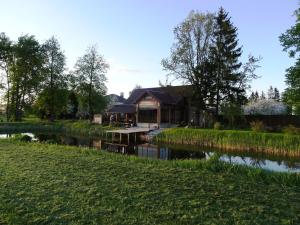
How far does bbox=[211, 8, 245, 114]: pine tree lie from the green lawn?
27.3 m

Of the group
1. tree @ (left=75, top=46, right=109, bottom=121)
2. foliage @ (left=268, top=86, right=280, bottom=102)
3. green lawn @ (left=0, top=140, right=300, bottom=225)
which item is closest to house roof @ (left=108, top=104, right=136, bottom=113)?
tree @ (left=75, top=46, right=109, bottom=121)

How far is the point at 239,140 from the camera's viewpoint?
23.8 metres

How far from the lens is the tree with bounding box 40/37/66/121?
50.2 meters

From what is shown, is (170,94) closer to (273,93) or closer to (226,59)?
(226,59)

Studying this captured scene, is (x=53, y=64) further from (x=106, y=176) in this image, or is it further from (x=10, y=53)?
(x=106, y=176)

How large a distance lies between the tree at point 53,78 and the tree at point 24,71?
952 millimetres

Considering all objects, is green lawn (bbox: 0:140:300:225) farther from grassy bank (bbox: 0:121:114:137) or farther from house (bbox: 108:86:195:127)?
house (bbox: 108:86:195:127)

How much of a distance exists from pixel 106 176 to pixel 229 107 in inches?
1054

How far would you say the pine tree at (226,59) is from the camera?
3622cm

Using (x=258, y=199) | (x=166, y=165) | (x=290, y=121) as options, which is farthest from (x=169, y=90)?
(x=258, y=199)

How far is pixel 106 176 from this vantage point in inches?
346

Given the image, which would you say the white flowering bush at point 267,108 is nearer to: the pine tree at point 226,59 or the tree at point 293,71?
the pine tree at point 226,59

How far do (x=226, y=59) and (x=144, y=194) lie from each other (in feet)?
103

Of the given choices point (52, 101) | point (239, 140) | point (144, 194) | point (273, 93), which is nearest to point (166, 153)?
point (239, 140)
